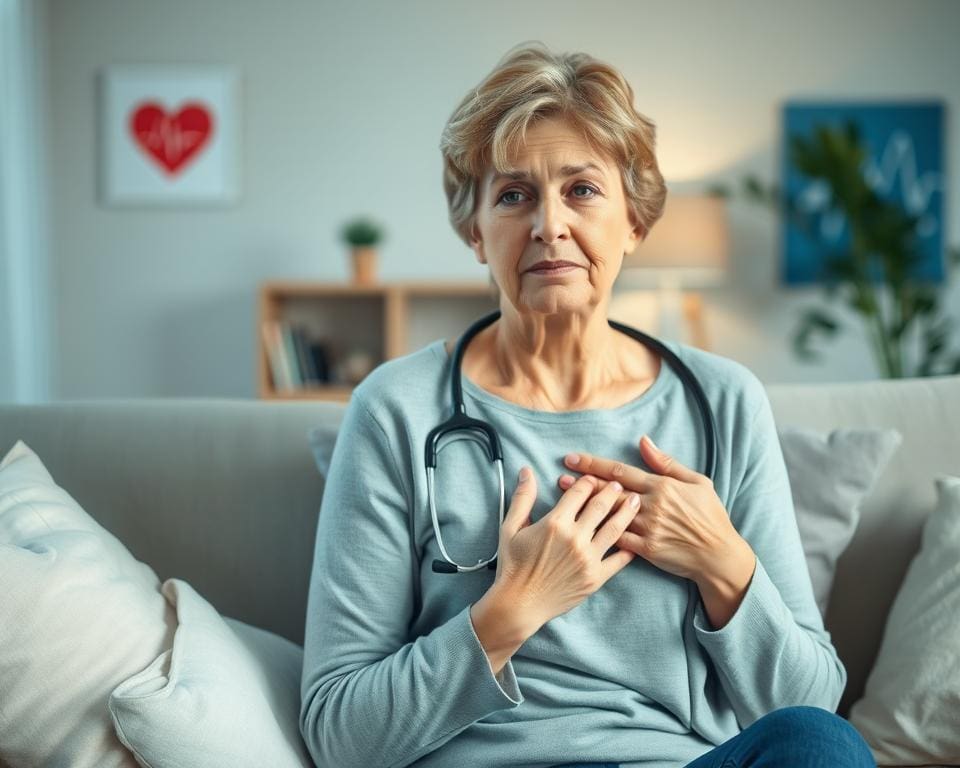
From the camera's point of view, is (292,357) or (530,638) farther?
(292,357)

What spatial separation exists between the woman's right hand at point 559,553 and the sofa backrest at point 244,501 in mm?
497

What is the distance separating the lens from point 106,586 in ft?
4.13

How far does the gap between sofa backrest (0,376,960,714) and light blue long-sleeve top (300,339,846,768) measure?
12.7 inches

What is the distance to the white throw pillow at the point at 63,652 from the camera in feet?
3.81

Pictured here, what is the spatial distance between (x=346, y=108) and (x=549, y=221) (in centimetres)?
336

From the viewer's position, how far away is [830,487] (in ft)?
5.12

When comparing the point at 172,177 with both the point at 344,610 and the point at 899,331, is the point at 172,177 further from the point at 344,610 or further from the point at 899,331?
the point at 344,610

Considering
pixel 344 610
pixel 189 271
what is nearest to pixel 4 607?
pixel 344 610

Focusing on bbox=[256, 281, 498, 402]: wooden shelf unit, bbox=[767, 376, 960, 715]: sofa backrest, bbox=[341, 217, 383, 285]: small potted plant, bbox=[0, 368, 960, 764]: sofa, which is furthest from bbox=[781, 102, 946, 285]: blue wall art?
bbox=[0, 368, 960, 764]: sofa

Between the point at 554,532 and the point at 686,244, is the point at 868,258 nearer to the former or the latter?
the point at 686,244

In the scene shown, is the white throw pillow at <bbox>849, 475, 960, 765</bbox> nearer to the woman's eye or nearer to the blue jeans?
the blue jeans

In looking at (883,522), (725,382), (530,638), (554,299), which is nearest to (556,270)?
(554,299)

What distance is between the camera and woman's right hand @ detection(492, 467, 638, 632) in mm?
1202

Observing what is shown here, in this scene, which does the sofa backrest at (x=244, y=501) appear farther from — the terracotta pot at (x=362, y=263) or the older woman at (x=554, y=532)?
the terracotta pot at (x=362, y=263)
